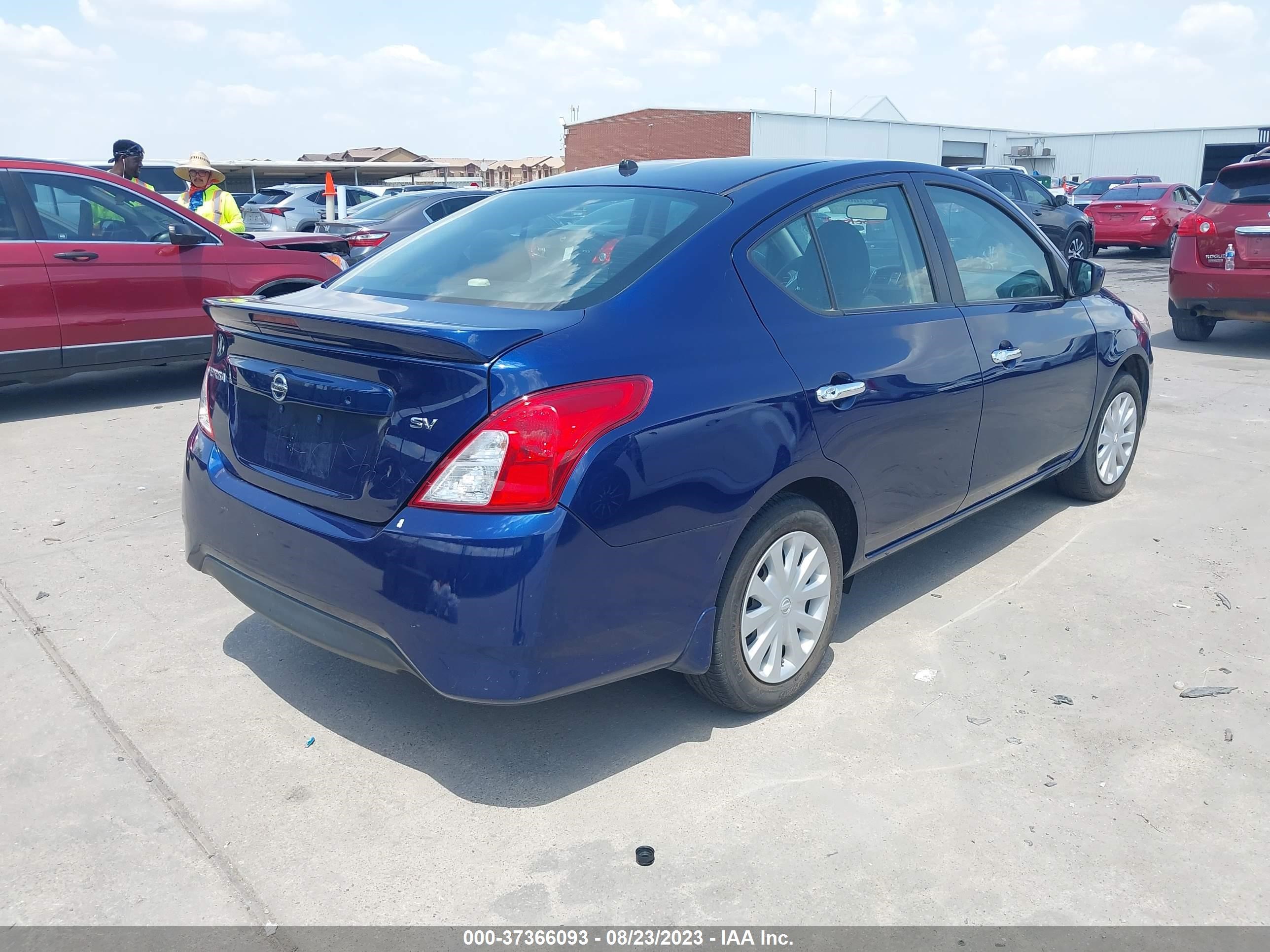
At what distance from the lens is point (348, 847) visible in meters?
2.68

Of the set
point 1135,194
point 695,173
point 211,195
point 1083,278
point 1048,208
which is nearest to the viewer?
point 695,173

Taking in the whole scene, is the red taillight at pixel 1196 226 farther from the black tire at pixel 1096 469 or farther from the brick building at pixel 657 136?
the brick building at pixel 657 136

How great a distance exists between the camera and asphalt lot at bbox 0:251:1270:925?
252 centimetres

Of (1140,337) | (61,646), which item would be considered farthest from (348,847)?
(1140,337)

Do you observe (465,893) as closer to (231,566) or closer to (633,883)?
(633,883)

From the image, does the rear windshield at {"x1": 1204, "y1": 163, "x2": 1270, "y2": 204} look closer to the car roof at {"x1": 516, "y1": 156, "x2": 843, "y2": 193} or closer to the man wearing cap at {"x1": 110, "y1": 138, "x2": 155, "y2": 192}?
the car roof at {"x1": 516, "y1": 156, "x2": 843, "y2": 193}

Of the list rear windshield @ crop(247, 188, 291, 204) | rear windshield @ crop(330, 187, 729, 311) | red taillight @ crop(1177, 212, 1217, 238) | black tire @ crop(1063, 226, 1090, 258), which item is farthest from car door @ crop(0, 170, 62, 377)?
rear windshield @ crop(247, 188, 291, 204)

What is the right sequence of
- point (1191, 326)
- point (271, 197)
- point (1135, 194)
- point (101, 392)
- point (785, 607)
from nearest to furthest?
point (785, 607)
point (101, 392)
point (1191, 326)
point (1135, 194)
point (271, 197)

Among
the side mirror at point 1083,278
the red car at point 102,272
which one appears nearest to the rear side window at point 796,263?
the side mirror at point 1083,278

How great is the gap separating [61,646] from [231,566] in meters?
1.08

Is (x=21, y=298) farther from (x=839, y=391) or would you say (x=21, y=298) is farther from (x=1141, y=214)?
(x=1141, y=214)

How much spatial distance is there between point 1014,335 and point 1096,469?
144 centimetres

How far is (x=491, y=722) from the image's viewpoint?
10.9 ft

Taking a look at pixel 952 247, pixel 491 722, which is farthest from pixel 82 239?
pixel 952 247
